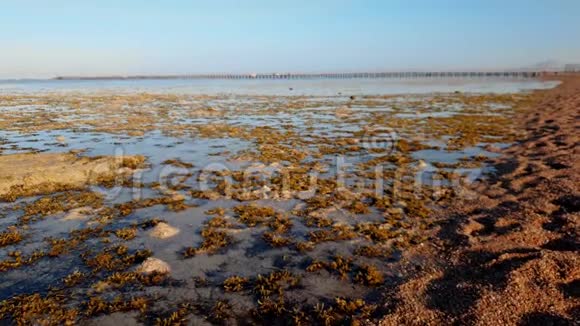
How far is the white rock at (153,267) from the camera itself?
23.4 feet

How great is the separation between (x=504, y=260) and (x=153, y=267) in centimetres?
693

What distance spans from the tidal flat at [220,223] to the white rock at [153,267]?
3 centimetres

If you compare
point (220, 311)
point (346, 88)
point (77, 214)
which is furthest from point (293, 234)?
point (346, 88)

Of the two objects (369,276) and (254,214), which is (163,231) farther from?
(369,276)

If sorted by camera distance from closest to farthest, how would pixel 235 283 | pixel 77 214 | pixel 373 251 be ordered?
pixel 235 283 < pixel 373 251 < pixel 77 214

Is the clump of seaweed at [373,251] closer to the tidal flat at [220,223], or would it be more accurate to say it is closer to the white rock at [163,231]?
the tidal flat at [220,223]

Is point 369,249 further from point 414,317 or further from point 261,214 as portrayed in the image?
point 261,214

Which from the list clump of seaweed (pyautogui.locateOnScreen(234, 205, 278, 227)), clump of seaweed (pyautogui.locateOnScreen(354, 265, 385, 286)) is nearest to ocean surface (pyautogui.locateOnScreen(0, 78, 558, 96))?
clump of seaweed (pyautogui.locateOnScreen(234, 205, 278, 227))

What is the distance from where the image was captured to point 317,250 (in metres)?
7.95

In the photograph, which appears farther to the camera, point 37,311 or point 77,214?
point 77,214

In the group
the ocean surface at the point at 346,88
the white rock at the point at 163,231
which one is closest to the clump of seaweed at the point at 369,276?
the white rock at the point at 163,231

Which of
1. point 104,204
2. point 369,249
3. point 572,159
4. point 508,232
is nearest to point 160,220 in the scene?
point 104,204

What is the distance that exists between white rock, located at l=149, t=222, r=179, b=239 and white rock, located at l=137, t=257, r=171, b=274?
4.22 ft

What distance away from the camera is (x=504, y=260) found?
6.75m
